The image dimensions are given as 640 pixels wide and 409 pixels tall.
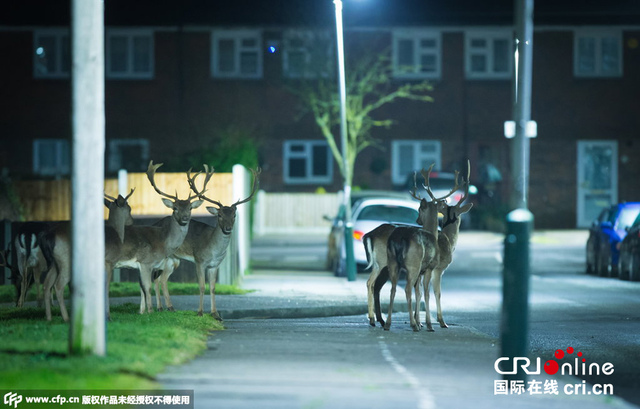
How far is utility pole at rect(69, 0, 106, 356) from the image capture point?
9.68m

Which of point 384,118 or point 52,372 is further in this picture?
point 384,118

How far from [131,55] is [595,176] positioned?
61.1ft

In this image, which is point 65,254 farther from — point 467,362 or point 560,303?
point 560,303

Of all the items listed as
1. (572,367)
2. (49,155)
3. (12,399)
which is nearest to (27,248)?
(12,399)

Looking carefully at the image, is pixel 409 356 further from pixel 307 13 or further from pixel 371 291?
pixel 307 13

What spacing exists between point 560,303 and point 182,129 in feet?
84.6

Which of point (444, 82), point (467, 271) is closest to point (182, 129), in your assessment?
point (444, 82)

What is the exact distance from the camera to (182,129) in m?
42.6

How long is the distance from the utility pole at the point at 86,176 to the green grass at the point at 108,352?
28 centimetres

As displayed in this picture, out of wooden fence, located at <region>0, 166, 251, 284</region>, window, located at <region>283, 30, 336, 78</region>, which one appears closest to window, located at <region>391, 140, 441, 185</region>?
window, located at <region>283, 30, 336, 78</region>

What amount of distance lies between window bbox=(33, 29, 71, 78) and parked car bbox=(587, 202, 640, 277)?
2383 cm

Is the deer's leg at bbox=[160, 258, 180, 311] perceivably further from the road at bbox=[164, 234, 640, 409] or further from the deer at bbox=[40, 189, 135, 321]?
the deer at bbox=[40, 189, 135, 321]

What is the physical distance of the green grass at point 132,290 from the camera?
58.6ft

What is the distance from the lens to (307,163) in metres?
44.0
